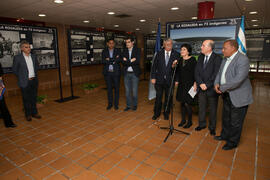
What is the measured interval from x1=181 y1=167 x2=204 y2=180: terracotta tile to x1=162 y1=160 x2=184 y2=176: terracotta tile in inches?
2.9

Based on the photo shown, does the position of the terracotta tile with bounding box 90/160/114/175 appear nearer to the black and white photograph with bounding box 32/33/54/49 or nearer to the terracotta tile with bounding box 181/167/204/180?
the terracotta tile with bounding box 181/167/204/180

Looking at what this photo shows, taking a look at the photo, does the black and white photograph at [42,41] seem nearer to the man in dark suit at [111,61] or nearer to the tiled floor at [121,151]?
the man in dark suit at [111,61]

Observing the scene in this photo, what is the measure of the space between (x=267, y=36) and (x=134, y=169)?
31.9ft

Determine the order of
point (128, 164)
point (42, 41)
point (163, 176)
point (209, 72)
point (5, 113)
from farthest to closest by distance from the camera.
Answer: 1. point (42, 41)
2. point (5, 113)
3. point (209, 72)
4. point (128, 164)
5. point (163, 176)

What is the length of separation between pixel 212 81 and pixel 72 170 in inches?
97.2

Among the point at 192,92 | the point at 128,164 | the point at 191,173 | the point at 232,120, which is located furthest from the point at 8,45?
the point at 232,120

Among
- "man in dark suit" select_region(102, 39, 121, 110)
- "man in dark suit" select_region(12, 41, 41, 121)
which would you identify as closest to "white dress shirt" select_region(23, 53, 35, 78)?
"man in dark suit" select_region(12, 41, 41, 121)

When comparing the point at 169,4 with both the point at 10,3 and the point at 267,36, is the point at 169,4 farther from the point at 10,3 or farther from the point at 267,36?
the point at 267,36

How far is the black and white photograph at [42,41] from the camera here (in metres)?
5.18

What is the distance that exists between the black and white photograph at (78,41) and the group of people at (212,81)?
333 cm

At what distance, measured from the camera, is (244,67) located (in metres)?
2.44

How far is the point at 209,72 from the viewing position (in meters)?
3.02

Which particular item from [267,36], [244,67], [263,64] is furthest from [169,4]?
[263,64]

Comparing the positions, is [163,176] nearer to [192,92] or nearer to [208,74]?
[192,92]
